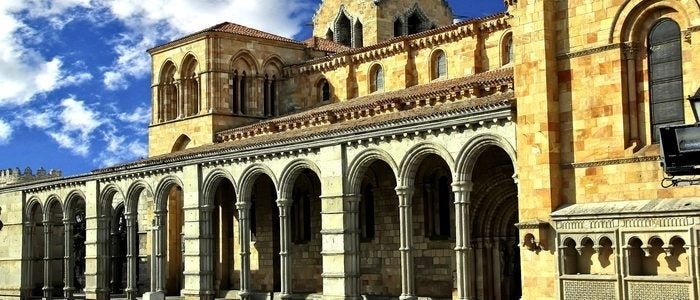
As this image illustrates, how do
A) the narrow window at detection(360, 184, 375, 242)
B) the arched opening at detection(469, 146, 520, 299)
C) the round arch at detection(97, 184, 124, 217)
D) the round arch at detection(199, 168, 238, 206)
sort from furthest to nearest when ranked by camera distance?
the round arch at detection(97, 184, 124, 217) → the round arch at detection(199, 168, 238, 206) → the narrow window at detection(360, 184, 375, 242) → the arched opening at detection(469, 146, 520, 299)

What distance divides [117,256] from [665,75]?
3899 centimetres

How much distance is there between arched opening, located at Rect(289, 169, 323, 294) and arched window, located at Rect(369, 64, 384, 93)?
5084 millimetres

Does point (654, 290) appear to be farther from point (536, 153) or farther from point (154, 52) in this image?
point (154, 52)

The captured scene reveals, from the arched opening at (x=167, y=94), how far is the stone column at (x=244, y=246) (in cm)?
1141

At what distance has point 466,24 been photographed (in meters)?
34.3

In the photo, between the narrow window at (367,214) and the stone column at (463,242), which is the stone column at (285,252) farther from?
the stone column at (463,242)

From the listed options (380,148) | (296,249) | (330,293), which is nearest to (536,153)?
(380,148)

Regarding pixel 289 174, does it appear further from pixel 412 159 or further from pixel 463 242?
pixel 463 242

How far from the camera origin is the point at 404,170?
2655cm

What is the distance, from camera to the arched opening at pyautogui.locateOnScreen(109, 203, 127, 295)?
167ft

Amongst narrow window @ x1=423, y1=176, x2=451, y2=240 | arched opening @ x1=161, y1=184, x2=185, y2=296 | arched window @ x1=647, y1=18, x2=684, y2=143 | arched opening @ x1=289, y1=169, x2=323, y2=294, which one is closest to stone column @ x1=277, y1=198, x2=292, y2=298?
arched opening @ x1=289, y1=169, x2=323, y2=294

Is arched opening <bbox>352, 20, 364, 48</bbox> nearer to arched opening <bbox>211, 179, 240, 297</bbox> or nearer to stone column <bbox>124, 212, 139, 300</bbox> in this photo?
arched opening <bbox>211, 179, 240, 297</bbox>

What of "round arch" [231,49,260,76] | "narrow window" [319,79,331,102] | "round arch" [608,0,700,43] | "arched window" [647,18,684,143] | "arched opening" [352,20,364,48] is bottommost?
"arched window" [647,18,684,143]

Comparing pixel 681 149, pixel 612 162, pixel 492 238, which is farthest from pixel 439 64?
pixel 681 149
